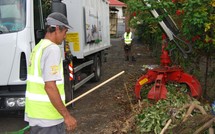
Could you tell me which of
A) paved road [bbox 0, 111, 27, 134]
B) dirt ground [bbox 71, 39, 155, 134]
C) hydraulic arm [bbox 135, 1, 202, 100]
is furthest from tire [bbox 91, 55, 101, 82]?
paved road [bbox 0, 111, 27, 134]

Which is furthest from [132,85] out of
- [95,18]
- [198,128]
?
[198,128]

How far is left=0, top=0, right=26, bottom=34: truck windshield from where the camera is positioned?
6001 millimetres

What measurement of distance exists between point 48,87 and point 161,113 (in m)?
2.79

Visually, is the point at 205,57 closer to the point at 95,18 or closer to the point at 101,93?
the point at 101,93

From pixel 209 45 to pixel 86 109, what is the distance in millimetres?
2850

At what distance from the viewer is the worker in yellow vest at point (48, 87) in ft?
10.8

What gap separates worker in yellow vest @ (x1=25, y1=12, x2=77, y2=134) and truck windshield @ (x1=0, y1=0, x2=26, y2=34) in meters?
2.67

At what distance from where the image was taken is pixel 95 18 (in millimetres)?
9992

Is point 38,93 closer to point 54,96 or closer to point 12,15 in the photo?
point 54,96

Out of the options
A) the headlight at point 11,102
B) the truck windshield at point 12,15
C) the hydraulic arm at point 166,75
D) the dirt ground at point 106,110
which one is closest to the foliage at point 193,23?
the hydraulic arm at point 166,75

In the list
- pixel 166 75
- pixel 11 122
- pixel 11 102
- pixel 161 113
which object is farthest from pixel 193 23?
pixel 11 122

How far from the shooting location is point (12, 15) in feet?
19.7

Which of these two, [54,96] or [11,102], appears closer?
[54,96]

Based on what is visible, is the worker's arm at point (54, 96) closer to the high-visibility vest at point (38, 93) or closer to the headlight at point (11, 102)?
the high-visibility vest at point (38, 93)
